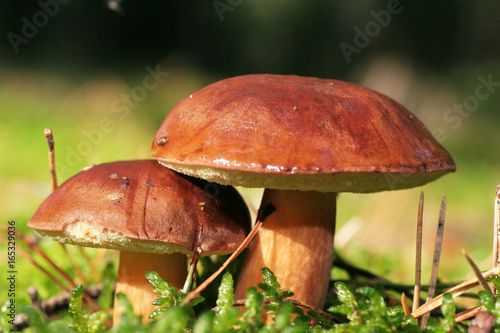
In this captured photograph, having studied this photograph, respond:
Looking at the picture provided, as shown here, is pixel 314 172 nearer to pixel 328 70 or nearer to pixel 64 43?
pixel 64 43

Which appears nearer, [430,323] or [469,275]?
[430,323]

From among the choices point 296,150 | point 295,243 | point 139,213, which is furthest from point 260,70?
point 296,150

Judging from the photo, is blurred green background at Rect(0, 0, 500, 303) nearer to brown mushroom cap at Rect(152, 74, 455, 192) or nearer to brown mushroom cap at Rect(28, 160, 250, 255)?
brown mushroom cap at Rect(28, 160, 250, 255)

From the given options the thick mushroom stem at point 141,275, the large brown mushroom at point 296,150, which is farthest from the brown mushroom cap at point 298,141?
the thick mushroom stem at point 141,275

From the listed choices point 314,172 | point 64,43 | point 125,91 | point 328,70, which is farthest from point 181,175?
point 328,70

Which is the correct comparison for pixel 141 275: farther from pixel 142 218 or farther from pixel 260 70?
pixel 260 70

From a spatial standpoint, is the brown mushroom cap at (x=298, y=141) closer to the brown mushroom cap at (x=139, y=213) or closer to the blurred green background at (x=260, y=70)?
the brown mushroom cap at (x=139, y=213)

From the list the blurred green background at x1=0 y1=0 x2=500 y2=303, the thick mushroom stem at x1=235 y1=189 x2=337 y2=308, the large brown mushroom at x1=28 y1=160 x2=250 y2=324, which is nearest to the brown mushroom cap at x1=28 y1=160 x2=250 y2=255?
the large brown mushroom at x1=28 y1=160 x2=250 y2=324
